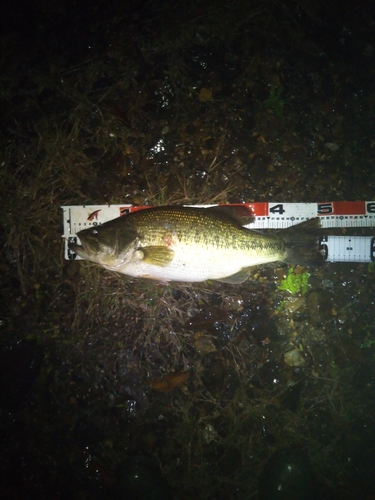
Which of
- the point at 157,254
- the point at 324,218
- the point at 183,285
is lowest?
the point at 183,285

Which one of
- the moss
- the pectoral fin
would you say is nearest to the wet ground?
the moss

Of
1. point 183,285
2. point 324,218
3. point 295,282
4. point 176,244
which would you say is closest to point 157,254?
point 176,244

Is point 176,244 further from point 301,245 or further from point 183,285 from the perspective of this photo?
point 301,245

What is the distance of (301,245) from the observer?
8.49 ft

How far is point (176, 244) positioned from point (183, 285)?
0.63 m

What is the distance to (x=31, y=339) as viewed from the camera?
301 centimetres

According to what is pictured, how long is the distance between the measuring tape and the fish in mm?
383

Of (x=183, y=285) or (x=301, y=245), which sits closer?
(x=301, y=245)

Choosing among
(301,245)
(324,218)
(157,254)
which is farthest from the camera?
(324,218)

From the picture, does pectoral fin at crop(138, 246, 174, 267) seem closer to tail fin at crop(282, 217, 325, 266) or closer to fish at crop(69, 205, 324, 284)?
fish at crop(69, 205, 324, 284)

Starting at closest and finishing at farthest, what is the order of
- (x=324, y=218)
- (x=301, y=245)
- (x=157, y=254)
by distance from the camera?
(x=157, y=254)
(x=301, y=245)
(x=324, y=218)

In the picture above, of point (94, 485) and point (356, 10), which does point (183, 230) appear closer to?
point (94, 485)

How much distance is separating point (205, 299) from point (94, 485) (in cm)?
194

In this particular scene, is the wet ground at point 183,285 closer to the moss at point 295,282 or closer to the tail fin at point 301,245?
the moss at point 295,282
